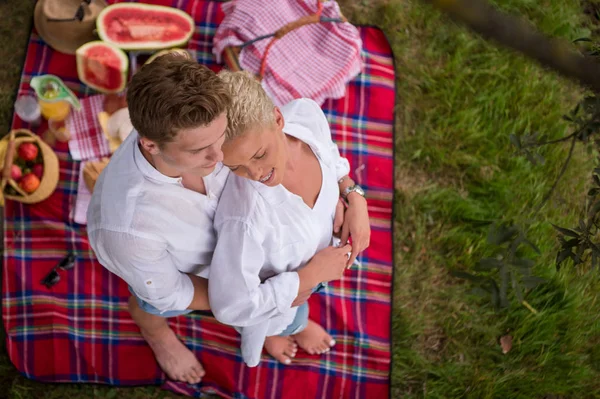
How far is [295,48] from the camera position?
12.3ft

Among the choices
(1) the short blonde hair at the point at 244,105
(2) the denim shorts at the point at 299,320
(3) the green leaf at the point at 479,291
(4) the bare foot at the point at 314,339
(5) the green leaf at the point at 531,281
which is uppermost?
(1) the short blonde hair at the point at 244,105

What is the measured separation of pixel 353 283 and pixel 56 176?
1.94 metres

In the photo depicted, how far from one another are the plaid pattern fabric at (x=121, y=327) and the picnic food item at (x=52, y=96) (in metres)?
0.28

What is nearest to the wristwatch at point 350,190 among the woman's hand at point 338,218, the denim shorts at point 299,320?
the woman's hand at point 338,218

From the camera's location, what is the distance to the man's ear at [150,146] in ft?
5.41

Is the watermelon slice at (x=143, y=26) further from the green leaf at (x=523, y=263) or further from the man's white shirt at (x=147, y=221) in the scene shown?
the green leaf at (x=523, y=263)

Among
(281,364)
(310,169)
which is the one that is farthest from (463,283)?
(310,169)

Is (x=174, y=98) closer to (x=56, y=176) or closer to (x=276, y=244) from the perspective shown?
(x=276, y=244)

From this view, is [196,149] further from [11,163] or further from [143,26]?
[143,26]

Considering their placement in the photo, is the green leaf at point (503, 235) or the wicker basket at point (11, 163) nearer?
the green leaf at point (503, 235)

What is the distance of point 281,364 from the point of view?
3.30m

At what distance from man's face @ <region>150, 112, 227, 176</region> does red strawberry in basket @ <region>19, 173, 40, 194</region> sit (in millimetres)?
1890

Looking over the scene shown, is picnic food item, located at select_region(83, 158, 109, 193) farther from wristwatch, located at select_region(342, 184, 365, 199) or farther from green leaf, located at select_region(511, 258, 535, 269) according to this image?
green leaf, located at select_region(511, 258, 535, 269)

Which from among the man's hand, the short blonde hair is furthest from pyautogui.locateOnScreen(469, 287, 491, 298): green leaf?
the short blonde hair
